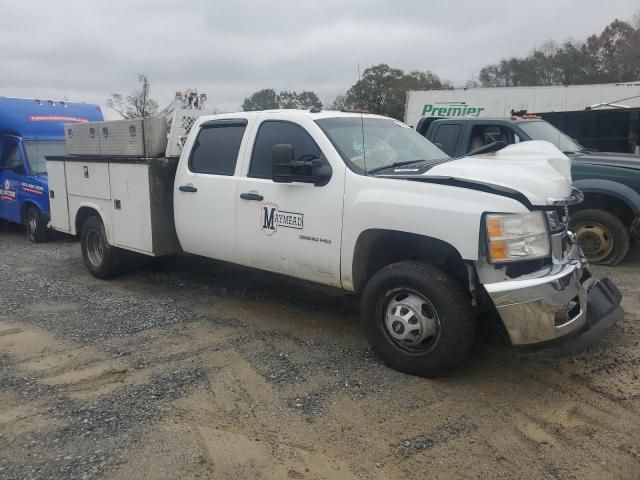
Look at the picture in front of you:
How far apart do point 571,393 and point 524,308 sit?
0.77 meters

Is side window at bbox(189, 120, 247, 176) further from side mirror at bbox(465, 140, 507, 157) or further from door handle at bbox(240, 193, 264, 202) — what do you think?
side mirror at bbox(465, 140, 507, 157)

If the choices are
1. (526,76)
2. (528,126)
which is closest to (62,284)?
(528,126)

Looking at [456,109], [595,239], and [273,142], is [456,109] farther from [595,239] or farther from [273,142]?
[273,142]

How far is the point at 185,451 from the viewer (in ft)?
10.6

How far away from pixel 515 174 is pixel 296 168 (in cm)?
167

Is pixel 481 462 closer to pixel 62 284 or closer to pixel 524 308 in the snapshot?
pixel 524 308

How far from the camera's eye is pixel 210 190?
5492 mm

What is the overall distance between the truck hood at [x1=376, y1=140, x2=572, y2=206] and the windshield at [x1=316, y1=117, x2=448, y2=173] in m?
0.34

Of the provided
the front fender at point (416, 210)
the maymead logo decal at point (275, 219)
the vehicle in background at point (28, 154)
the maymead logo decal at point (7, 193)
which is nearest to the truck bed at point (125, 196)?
the maymead logo decal at point (275, 219)

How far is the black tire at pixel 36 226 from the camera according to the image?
10180 millimetres

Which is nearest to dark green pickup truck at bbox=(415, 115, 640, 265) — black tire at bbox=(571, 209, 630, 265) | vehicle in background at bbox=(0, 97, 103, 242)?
black tire at bbox=(571, 209, 630, 265)

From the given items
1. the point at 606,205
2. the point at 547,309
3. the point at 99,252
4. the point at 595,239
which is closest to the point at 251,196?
the point at 547,309

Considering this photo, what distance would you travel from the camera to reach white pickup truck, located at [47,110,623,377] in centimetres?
369

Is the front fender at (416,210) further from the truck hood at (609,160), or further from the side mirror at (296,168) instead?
the truck hood at (609,160)
